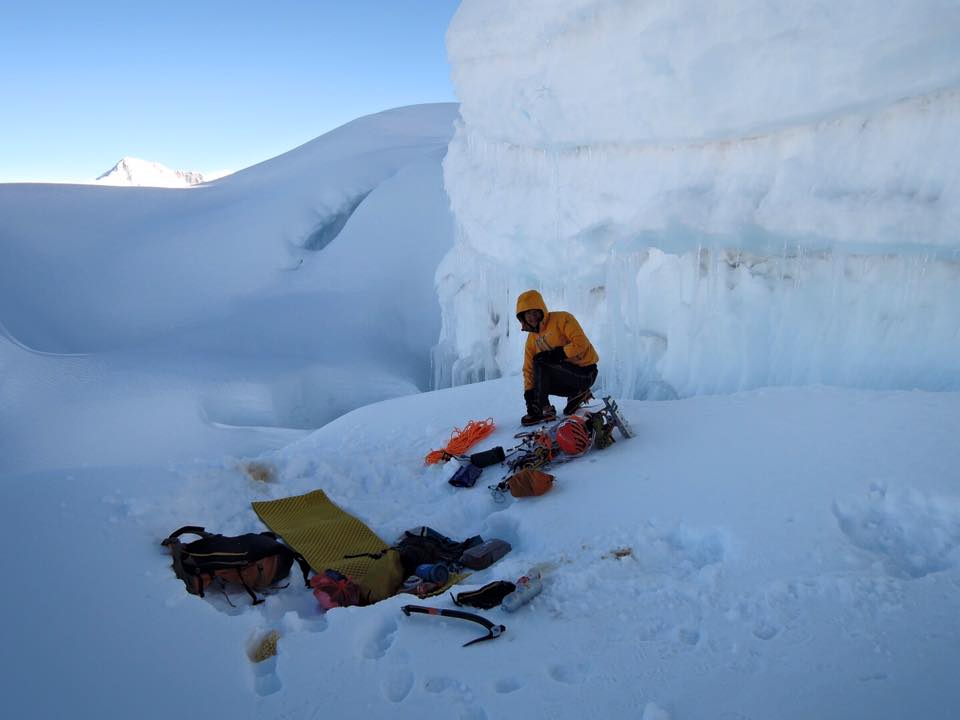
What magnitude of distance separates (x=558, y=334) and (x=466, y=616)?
96.9 inches

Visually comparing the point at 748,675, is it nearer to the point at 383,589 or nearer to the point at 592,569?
the point at 592,569

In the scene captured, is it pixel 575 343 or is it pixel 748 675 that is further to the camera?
pixel 575 343

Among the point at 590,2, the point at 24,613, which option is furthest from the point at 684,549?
the point at 590,2

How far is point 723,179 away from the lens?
16.4 ft

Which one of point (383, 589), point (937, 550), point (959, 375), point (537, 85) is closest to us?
point (937, 550)

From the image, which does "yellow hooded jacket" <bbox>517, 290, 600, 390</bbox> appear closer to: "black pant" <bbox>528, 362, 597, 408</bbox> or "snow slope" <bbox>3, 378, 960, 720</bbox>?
"black pant" <bbox>528, 362, 597, 408</bbox>

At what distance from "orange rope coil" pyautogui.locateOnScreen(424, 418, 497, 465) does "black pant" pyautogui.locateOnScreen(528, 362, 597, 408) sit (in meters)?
0.46

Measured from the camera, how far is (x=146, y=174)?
56.2 metres

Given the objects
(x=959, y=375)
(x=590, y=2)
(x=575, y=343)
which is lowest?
(x=959, y=375)

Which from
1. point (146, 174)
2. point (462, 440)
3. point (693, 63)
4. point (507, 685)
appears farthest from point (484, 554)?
point (146, 174)

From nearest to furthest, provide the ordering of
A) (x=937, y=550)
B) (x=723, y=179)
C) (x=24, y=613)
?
(x=24, y=613) < (x=937, y=550) < (x=723, y=179)

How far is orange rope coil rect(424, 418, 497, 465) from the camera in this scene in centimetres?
435

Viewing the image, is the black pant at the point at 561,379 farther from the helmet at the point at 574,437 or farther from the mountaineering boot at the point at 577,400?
the helmet at the point at 574,437

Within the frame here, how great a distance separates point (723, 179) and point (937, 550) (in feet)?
10.9
